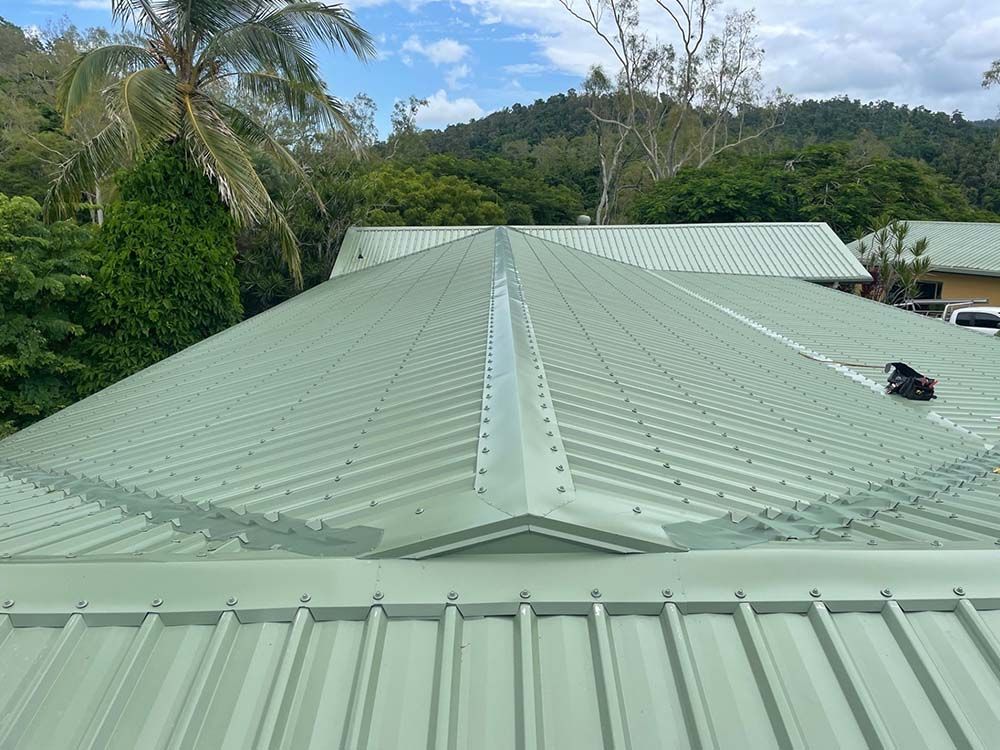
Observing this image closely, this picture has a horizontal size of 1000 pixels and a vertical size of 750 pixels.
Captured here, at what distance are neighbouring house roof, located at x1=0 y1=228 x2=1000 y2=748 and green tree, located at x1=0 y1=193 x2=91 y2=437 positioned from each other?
9.16 m

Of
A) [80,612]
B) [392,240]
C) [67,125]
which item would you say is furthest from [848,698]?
[392,240]

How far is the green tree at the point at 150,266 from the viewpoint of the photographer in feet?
44.1

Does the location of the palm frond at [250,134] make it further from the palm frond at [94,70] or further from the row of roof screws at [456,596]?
the row of roof screws at [456,596]

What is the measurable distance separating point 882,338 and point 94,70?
14731 millimetres

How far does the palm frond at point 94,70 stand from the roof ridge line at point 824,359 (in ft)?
38.4

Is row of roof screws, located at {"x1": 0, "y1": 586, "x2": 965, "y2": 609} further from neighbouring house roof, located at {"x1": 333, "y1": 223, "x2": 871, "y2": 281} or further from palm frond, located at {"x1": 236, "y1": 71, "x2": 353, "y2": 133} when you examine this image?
neighbouring house roof, located at {"x1": 333, "y1": 223, "x2": 871, "y2": 281}

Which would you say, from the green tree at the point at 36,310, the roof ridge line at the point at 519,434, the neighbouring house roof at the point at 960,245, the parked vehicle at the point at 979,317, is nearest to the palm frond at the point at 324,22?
the green tree at the point at 36,310

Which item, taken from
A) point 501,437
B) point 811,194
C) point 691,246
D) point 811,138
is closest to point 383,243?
point 691,246

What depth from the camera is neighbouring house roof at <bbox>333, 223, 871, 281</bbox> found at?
18406 mm

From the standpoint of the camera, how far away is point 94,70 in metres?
12.7

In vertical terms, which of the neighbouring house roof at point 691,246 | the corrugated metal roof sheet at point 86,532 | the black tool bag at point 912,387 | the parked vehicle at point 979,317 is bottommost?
the parked vehicle at point 979,317

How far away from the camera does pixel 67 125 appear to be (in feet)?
43.8

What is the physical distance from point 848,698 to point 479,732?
1.07 metres

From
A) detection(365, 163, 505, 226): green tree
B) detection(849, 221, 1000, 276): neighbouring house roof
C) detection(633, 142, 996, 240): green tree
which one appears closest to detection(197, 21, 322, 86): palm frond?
detection(365, 163, 505, 226): green tree
